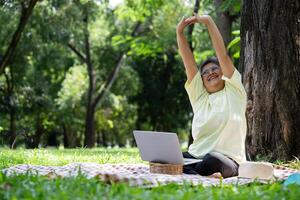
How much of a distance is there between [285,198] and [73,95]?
2302 centimetres

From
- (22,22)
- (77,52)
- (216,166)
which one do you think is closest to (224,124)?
(216,166)

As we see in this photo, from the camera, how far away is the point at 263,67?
7000mm

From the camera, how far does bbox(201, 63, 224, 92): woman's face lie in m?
5.57

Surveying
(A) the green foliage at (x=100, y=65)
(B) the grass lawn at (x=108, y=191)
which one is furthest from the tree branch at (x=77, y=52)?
(B) the grass lawn at (x=108, y=191)

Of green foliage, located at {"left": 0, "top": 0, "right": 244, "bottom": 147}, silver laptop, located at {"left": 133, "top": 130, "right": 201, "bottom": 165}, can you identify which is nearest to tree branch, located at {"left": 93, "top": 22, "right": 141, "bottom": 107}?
green foliage, located at {"left": 0, "top": 0, "right": 244, "bottom": 147}

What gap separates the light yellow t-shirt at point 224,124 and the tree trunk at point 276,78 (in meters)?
1.55

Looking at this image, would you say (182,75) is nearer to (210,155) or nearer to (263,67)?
(263,67)

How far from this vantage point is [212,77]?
221 inches

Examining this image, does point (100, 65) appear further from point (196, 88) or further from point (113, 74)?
point (196, 88)

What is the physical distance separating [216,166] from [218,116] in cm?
55

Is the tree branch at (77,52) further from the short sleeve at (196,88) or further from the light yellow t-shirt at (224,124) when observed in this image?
the light yellow t-shirt at (224,124)

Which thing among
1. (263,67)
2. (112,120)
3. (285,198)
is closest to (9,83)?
(112,120)

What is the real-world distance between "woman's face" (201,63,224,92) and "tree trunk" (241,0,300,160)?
1.55m

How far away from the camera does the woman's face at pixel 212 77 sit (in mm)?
5566
